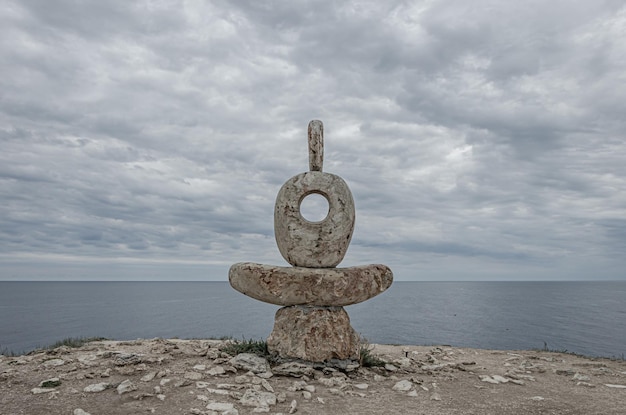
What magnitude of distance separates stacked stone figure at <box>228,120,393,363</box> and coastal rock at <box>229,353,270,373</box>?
1.30ft

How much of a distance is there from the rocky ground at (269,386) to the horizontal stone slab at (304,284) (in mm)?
1212

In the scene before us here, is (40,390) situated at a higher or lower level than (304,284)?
lower

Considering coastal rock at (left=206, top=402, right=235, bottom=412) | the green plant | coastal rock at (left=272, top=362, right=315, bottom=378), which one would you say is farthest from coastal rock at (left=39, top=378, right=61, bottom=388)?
coastal rock at (left=272, top=362, right=315, bottom=378)

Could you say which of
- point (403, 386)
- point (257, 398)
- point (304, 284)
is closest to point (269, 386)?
point (257, 398)

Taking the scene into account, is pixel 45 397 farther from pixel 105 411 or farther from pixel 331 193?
pixel 331 193

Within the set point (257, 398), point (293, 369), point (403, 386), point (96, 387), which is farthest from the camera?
point (293, 369)

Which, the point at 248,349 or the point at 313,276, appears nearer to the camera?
the point at 313,276

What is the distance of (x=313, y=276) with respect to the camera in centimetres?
812

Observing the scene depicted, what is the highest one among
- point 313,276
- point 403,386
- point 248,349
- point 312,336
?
point 313,276

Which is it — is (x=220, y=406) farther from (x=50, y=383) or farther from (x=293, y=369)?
(x=50, y=383)

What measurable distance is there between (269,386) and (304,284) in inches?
74.4

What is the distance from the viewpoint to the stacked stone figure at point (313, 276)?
26.7ft

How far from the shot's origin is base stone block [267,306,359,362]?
8141mm

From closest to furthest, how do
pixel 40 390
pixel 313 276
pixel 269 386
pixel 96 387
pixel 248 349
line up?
pixel 40 390, pixel 96 387, pixel 269 386, pixel 313 276, pixel 248 349
